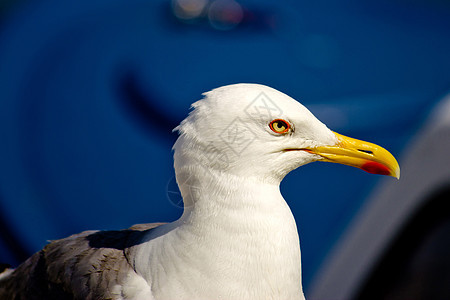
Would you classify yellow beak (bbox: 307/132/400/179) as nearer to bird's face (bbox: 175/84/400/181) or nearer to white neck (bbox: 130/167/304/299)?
bird's face (bbox: 175/84/400/181)

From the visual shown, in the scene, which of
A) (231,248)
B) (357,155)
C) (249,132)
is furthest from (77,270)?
(357,155)

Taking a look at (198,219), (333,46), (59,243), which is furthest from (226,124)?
(333,46)

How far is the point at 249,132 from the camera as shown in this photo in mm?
955

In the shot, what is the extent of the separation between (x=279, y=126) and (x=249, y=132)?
0.22 feet

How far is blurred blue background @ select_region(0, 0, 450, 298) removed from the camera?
2084mm

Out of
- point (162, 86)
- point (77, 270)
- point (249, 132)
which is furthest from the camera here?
point (162, 86)

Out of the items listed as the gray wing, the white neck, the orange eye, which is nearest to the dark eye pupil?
the orange eye

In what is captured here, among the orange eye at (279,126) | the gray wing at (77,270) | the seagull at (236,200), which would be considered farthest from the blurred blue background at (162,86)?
the orange eye at (279,126)

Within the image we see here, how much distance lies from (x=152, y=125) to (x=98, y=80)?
33 cm

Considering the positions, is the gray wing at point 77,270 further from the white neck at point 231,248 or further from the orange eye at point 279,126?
the orange eye at point 279,126

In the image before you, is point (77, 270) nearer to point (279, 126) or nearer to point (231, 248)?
point (231, 248)

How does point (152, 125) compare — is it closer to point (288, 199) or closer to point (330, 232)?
point (288, 199)

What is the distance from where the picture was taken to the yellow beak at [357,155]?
1.02 meters

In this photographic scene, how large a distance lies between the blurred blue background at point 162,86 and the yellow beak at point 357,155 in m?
1.06
